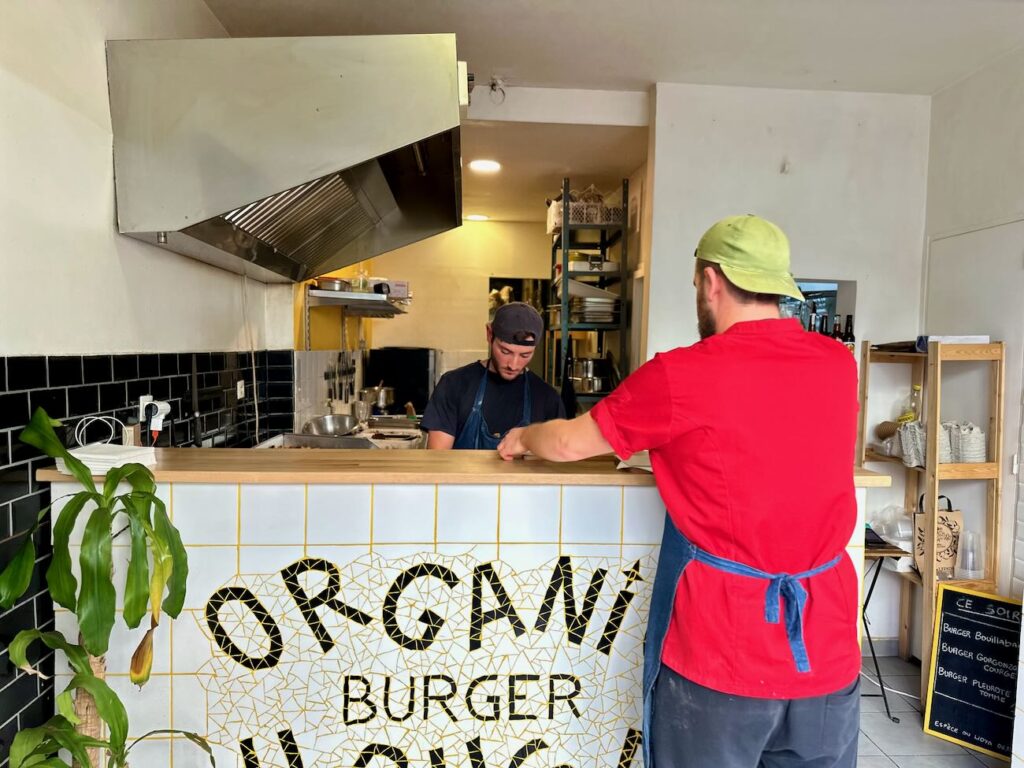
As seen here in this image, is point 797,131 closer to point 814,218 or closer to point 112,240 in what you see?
point 814,218

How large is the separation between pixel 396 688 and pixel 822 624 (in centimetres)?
101

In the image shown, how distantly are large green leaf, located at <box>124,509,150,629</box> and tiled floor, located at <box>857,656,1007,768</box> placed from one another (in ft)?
8.48

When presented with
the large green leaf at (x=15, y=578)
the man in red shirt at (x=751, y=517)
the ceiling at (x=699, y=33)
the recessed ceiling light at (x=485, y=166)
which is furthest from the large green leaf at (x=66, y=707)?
the recessed ceiling light at (x=485, y=166)

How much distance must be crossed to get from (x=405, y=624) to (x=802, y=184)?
283 centimetres

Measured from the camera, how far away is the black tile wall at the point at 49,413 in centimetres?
146

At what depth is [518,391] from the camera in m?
2.57

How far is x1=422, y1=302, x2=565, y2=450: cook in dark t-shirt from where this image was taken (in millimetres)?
2521

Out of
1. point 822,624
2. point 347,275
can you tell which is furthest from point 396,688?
point 347,275

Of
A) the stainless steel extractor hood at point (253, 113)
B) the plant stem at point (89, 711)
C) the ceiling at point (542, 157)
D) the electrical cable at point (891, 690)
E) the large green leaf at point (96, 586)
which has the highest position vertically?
the ceiling at point (542, 157)

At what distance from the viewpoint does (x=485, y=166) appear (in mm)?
4492

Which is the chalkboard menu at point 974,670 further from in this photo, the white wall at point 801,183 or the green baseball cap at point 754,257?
the green baseball cap at point 754,257

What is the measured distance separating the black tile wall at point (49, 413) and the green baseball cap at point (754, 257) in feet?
4.91

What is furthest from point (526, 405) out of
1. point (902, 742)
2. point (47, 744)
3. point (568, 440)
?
point (902, 742)

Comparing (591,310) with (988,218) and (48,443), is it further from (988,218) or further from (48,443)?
(48,443)
